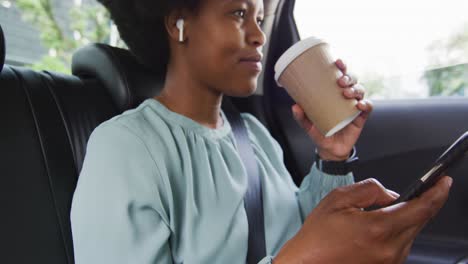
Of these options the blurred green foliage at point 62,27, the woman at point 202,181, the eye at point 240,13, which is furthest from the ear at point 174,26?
the blurred green foliage at point 62,27

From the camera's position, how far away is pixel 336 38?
1478mm

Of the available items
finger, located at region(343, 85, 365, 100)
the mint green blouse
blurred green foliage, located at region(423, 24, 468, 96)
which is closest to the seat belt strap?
the mint green blouse

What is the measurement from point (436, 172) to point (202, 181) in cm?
46

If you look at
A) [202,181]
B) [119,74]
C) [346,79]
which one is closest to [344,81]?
[346,79]

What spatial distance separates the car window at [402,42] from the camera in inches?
51.0

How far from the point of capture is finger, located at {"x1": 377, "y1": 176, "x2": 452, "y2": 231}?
546 millimetres

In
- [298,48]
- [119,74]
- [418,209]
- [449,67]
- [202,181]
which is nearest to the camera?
[418,209]

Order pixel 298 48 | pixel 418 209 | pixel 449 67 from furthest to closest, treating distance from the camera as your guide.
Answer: pixel 449 67 → pixel 298 48 → pixel 418 209

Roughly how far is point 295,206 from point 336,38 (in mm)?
661

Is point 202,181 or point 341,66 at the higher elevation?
point 341,66

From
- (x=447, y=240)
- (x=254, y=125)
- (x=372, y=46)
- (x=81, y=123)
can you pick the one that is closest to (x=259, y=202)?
(x=254, y=125)

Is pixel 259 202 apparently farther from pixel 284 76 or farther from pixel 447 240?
pixel 447 240

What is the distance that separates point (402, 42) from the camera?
137cm

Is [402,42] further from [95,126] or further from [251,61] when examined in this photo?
[95,126]
